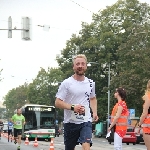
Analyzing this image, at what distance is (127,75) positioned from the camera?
163ft

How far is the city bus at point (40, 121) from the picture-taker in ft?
121

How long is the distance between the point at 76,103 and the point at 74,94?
0.44 ft

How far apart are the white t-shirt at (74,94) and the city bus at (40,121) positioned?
2909 cm

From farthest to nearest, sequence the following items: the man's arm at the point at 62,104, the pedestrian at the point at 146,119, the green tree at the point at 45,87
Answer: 1. the green tree at the point at 45,87
2. the pedestrian at the point at 146,119
3. the man's arm at the point at 62,104

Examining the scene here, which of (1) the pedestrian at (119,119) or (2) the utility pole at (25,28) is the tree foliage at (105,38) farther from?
(1) the pedestrian at (119,119)

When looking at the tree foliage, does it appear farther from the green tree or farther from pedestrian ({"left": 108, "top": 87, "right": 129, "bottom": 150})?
pedestrian ({"left": 108, "top": 87, "right": 129, "bottom": 150})

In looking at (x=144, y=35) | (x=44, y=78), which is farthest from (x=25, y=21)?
(x=44, y=78)

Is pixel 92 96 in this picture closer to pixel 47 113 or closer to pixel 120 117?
pixel 120 117

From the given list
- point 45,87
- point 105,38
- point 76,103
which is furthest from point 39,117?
point 45,87

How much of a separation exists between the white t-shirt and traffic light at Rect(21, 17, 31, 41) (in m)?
18.3

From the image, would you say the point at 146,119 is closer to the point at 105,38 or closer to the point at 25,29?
the point at 25,29

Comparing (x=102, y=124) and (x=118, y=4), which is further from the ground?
(x=118, y=4)

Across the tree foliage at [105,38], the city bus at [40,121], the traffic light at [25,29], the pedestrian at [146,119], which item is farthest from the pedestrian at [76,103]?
the tree foliage at [105,38]

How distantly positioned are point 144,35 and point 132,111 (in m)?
7.78
